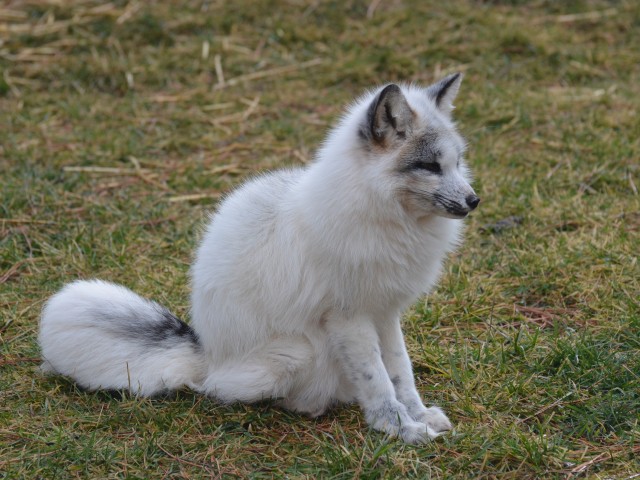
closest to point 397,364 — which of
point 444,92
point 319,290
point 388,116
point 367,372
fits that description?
point 367,372

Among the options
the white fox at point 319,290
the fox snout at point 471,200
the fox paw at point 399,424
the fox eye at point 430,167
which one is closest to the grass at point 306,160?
the fox paw at point 399,424

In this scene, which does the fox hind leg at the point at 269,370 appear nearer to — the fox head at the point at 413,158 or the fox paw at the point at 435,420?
the fox paw at the point at 435,420

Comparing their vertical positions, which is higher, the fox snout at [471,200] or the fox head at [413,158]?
the fox head at [413,158]

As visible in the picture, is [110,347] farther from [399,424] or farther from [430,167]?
[430,167]

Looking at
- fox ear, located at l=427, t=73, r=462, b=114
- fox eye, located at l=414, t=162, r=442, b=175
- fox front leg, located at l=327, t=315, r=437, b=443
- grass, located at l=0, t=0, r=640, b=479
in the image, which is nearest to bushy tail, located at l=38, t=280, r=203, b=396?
grass, located at l=0, t=0, r=640, b=479

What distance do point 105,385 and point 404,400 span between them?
4.66ft

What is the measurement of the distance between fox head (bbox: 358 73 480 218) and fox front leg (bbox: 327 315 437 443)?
59cm

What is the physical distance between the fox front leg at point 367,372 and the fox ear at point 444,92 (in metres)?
1.10

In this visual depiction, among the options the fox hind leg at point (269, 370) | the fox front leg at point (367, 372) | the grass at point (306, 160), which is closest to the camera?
the grass at point (306, 160)

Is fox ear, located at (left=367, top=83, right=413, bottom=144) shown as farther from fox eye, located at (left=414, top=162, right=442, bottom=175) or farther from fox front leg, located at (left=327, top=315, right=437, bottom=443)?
fox front leg, located at (left=327, top=315, right=437, bottom=443)

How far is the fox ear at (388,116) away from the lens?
3812mm

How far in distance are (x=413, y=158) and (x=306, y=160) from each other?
10.9ft

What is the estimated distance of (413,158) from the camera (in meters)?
3.90

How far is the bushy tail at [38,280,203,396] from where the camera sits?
4.18 meters
